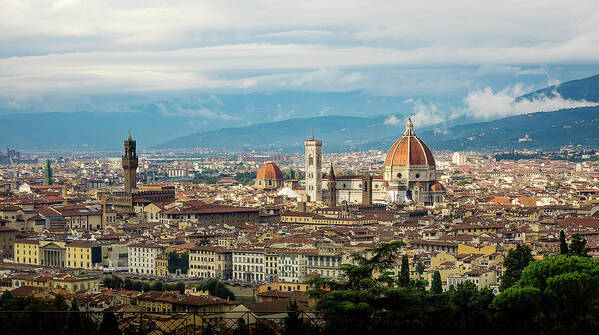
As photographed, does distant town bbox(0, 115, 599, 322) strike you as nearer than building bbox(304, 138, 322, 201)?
Yes

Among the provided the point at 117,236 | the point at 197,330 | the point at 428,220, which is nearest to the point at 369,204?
the point at 428,220

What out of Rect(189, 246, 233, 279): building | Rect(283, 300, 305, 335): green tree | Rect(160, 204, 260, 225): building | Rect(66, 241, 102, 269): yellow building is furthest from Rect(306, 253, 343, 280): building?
Rect(160, 204, 260, 225): building

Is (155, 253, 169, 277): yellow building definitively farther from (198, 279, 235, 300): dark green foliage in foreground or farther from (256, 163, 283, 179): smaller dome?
(256, 163, 283, 179): smaller dome

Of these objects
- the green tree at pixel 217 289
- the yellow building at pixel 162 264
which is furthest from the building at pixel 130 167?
the green tree at pixel 217 289

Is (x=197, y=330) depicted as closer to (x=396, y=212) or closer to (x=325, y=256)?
(x=325, y=256)

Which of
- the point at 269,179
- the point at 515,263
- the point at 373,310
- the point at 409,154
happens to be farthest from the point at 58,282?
the point at 269,179

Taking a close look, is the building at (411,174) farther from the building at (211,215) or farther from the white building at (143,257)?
the white building at (143,257)
